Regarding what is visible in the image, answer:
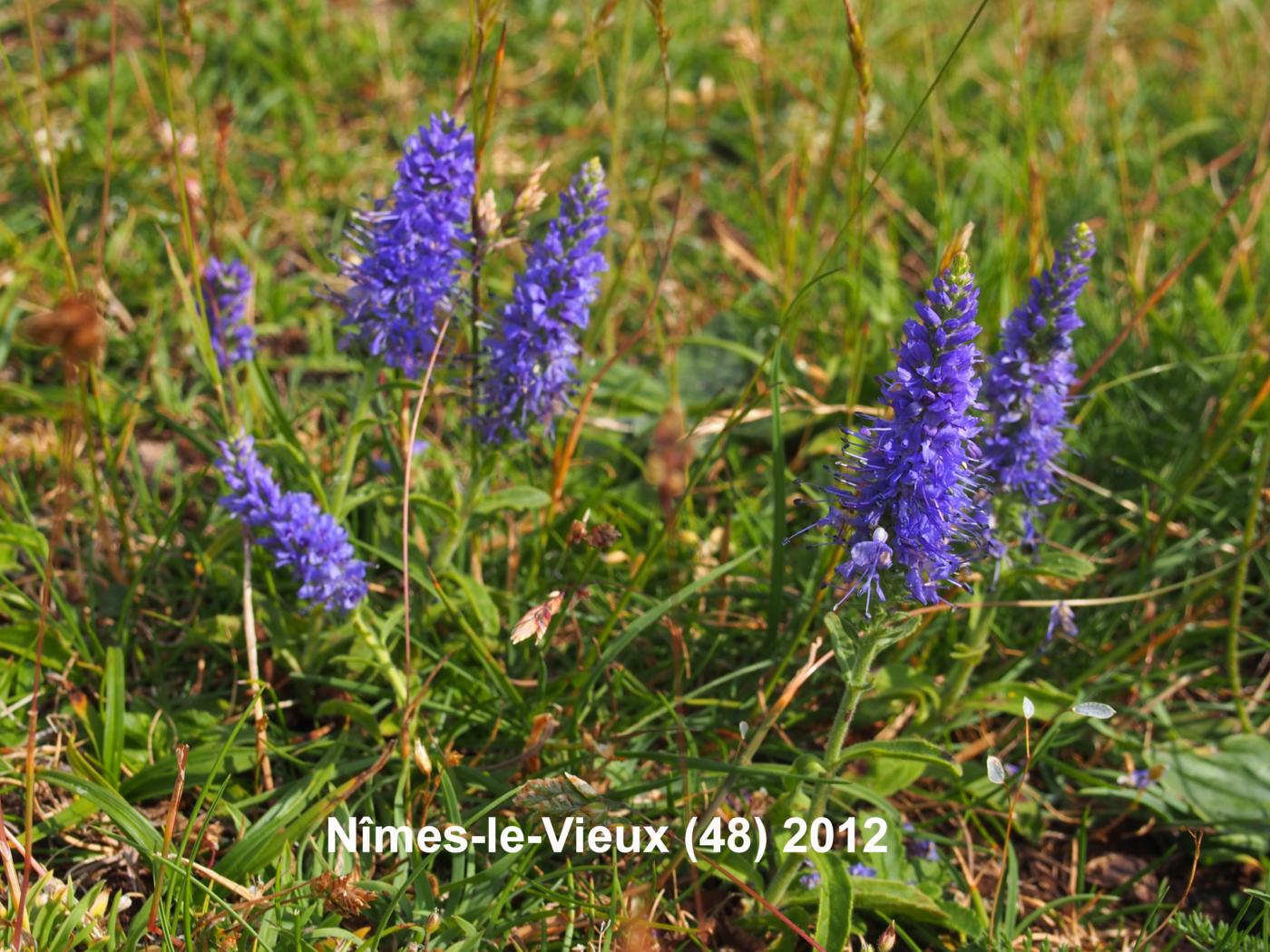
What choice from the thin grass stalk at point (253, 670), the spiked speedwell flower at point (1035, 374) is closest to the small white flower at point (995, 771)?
the spiked speedwell flower at point (1035, 374)

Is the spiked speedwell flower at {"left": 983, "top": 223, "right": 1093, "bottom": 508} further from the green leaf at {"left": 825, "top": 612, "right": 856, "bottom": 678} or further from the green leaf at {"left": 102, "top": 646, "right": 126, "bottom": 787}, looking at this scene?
the green leaf at {"left": 102, "top": 646, "right": 126, "bottom": 787}

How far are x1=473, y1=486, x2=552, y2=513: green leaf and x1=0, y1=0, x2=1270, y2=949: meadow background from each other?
0.7 inches

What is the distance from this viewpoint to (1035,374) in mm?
2768

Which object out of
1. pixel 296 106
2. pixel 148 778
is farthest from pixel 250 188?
pixel 148 778

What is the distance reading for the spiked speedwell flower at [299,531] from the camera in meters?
2.79

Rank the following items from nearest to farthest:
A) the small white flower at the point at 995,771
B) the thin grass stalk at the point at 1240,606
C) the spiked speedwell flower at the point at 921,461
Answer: the spiked speedwell flower at the point at 921,461
the small white flower at the point at 995,771
the thin grass stalk at the point at 1240,606

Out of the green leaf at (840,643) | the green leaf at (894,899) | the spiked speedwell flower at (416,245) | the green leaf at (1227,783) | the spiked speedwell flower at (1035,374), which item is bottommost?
the green leaf at (894,899)

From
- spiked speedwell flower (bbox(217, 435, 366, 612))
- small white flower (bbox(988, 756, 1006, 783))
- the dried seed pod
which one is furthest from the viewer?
spiked speedwell flower (bbox(217, 435, 366, 612))

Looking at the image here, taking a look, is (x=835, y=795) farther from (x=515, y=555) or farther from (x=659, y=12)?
(x=659, y=12)

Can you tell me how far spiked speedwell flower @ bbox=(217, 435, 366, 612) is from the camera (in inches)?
110

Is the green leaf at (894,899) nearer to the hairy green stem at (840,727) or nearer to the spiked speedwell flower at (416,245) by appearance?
the hairy green stem at (840,727)

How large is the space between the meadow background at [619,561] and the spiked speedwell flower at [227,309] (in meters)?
0.14

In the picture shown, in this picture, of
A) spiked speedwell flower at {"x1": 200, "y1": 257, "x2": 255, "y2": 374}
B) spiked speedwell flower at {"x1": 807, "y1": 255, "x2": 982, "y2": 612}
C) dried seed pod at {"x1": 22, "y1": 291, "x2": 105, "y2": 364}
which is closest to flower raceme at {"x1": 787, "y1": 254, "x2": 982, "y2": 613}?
spiked speedwell flower at {"x1": 807, "y1": 255, "x2": 982, "y2": 612}

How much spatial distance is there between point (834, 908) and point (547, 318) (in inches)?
58.3
